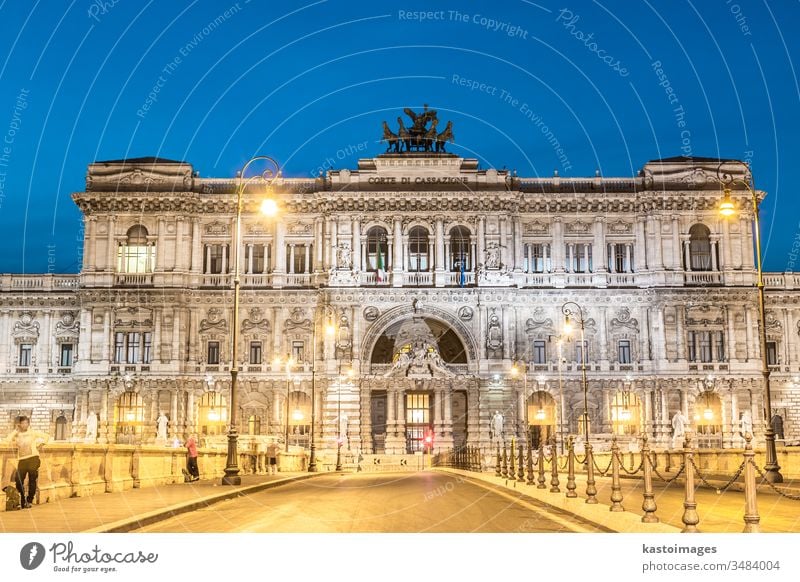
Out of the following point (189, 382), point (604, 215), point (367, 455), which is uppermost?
point (604, 215)

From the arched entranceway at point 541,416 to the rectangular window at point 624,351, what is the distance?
5714mm

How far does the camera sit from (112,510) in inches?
819

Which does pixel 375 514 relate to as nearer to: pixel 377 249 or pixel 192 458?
pixel 192 458

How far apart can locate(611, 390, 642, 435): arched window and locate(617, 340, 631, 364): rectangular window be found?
2322 mm

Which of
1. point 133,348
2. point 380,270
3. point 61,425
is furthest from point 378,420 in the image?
point 61,425

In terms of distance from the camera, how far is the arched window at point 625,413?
224ft

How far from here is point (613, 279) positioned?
70625mm

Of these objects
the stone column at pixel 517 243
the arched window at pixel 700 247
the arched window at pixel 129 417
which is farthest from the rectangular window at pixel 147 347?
the arched window at pixel 700 247

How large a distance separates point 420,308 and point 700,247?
67.9ft

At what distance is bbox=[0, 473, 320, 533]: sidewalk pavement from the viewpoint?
17.8m
